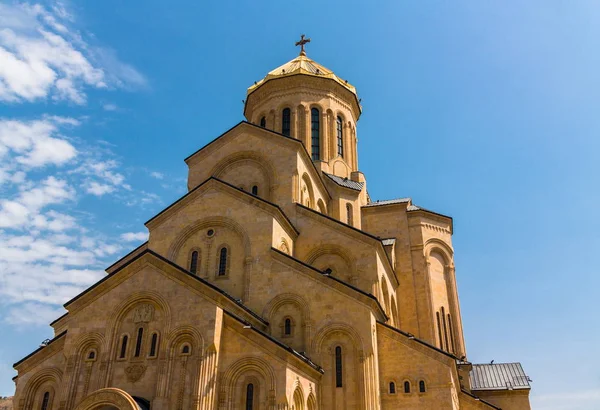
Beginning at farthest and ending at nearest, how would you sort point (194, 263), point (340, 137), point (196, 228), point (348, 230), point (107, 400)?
point (340, 137) < point (348, 230) < point (196, 228) < point (194, 263) < point (107, 400)

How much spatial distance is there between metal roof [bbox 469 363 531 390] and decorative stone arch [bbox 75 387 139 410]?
18.2 meters

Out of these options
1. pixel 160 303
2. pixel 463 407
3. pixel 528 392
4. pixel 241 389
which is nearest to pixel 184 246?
pixel 160 303

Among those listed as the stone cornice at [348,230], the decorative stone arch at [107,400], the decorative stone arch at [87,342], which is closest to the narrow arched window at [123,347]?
the decorative stone arch at [87,342]

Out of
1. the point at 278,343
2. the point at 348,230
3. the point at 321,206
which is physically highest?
the point at 321,206

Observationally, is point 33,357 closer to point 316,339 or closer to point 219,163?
point 316,339

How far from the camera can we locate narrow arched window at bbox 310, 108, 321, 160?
29.9 metres

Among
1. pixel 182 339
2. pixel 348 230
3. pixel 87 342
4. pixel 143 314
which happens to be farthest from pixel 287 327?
pixel 87 342

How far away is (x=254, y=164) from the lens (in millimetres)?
23625

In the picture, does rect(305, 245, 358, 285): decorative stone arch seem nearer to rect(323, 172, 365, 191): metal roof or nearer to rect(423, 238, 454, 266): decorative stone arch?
rect(323, 172, 365, 191): metal roof

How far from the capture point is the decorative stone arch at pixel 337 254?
68.1ft

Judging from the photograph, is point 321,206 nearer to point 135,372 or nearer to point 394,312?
point 394,312

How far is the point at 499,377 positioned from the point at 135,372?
62.5 feet

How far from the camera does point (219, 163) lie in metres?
24.2

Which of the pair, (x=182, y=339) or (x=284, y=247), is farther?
(x=284, y=247)
